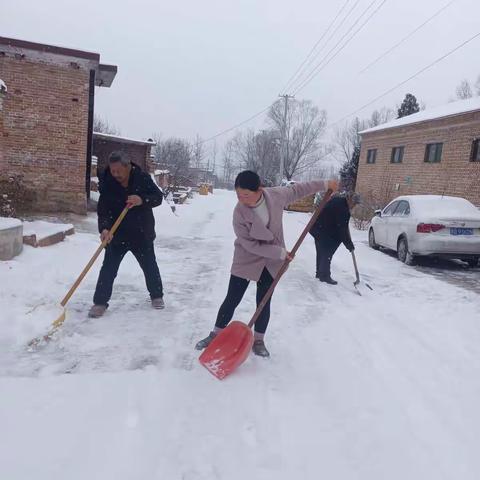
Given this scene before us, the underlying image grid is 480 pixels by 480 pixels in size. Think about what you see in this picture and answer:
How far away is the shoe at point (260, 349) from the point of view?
3.74 meters

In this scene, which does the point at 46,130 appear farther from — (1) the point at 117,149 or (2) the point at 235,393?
(2) the point at 235,393

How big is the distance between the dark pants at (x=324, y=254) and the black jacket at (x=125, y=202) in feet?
10.2

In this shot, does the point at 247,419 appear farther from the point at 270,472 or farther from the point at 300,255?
the point at 300,255

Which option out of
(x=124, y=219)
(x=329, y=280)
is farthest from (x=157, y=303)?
(x=329, y=280)

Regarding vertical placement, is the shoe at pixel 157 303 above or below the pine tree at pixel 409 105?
below

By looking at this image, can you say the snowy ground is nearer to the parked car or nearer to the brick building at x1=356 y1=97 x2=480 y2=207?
the parked car

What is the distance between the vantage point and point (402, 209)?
379 inches

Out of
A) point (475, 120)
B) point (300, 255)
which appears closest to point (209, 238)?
point (300, 255)

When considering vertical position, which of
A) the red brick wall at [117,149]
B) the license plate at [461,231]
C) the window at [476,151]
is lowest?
the license plate at [461,231]

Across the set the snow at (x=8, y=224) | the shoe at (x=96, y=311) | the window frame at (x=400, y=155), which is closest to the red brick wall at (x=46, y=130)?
the snow at (x=8, y=224)

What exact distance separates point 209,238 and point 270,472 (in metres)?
8.71

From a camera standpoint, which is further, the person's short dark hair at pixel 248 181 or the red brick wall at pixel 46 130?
the red brick wall at pixel 46 130

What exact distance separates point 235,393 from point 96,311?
1.91m

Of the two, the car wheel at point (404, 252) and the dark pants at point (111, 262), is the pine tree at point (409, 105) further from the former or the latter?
the dark pants at point (111, 262)
